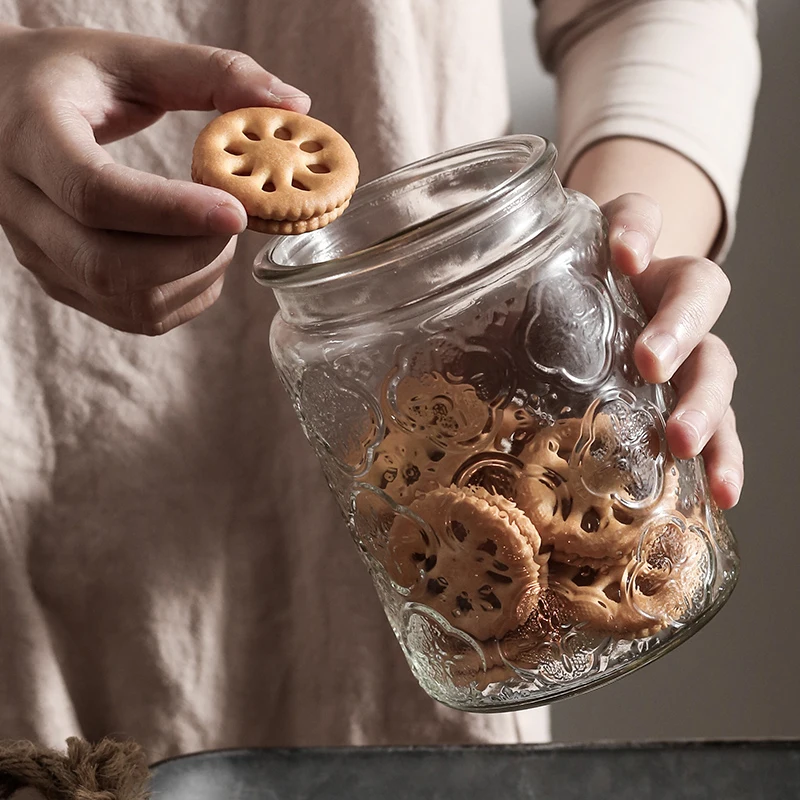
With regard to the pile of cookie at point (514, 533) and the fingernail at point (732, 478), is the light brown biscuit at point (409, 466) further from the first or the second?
the fingernail at point (732, 478)

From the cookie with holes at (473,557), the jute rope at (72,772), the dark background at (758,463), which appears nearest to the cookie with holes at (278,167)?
the cookie with holes at (473,557)

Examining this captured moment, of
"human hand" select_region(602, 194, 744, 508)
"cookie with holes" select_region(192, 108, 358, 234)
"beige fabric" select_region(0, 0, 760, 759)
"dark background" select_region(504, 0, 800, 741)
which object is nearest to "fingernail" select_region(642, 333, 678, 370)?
"human hand" select_region(602, 194, 744, 508)

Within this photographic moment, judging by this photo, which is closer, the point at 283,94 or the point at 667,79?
the point at 283,94

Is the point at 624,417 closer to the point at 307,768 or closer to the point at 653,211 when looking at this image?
the point at 653,211

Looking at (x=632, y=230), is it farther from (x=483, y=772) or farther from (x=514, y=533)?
(x=483, y=772)

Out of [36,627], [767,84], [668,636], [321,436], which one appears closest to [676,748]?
[668,636]

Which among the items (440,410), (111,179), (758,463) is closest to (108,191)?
(111,179)

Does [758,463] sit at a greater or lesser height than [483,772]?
lesser

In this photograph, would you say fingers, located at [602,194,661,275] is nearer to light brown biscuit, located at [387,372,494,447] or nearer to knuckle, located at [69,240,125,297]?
light brown biscuit, located at [387,372,494,447]
